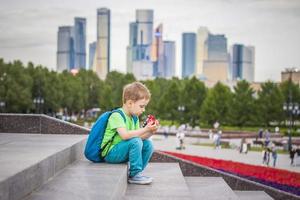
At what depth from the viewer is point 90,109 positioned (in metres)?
94.0

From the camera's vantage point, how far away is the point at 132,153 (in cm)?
697

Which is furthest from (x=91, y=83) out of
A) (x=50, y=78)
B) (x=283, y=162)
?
(x=283, y=162)

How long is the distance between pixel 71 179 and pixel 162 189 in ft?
3.77

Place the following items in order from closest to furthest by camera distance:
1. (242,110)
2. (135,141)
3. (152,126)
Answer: (152,126) → (135,141) → (242,110)

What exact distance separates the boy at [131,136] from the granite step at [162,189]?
19 cm

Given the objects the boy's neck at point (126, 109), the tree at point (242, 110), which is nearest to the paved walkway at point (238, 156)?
the boy's neck at point (126, 109)

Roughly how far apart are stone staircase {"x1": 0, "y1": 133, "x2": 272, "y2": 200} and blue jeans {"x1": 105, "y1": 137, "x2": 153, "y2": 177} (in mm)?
120

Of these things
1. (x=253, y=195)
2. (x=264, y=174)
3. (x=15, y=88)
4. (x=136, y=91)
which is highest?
(x=15, y=88)

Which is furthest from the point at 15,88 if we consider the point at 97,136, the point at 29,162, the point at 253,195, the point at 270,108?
the point at 29,162

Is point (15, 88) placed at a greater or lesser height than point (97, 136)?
greater

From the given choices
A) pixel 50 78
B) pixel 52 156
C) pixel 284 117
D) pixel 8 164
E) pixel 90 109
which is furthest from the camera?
pixel 90 109

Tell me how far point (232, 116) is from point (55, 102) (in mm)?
22617

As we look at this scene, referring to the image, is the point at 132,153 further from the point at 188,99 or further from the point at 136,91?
the point at 188,99

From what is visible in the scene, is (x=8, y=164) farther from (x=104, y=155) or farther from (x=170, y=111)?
(x=170, y=111)
